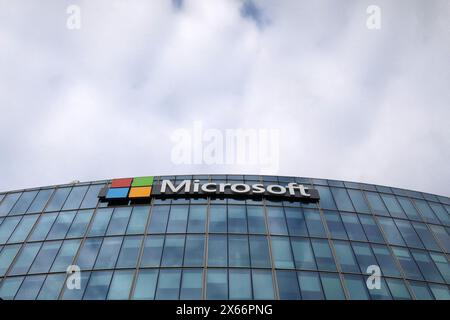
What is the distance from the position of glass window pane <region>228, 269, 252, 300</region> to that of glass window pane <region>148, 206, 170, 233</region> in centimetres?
Result: 685

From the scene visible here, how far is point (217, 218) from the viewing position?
2911cm

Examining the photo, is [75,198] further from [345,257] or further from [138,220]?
[345,257]

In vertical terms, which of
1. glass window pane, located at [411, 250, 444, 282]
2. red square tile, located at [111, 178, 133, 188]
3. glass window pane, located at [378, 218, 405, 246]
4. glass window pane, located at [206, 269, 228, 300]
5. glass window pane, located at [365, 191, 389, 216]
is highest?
red square tile, located at [111, 178, 133, 188]

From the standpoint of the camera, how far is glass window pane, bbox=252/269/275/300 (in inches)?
905

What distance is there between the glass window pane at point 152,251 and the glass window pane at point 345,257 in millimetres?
12801

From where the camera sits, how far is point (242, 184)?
32.1m

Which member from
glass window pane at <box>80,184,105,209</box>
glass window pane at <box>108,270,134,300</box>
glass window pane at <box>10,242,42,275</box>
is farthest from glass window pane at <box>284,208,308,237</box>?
glass window pane at <box>10,242,42,275</box>

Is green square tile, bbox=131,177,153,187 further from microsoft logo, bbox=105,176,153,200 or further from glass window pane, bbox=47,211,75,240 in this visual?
glass window pane, bbox=47,211,75,240

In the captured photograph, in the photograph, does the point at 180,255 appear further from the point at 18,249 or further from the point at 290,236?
the point at 18,249

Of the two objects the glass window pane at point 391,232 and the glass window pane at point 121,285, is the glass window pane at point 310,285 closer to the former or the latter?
the glass window pane at point 391,232

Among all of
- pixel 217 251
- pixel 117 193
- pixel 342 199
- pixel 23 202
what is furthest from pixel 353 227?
pixel 23 202

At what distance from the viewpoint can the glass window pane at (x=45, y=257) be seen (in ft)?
85.3
